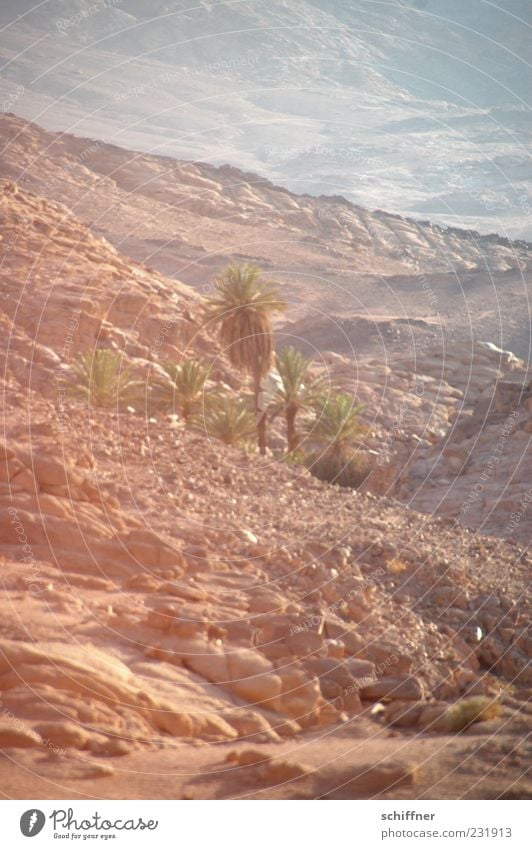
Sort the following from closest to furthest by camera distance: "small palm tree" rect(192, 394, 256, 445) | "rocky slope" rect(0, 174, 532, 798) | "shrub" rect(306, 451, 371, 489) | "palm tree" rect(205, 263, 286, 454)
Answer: "rocky slope" rect(0, 174, 532, 798), "small palm tree" rect(192, 394, 256, 445), "palm tree" rect(205, 263, 286, 454), "shrub" rect(306, 451, 371, 489)

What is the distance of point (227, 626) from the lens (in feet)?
48.3

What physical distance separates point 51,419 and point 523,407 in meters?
26.2

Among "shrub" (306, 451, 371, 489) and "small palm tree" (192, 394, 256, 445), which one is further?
"shrub" (306, 451, 371, 489)

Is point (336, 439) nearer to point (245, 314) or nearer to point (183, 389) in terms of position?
point (245, 314)

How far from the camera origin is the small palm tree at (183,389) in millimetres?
33344

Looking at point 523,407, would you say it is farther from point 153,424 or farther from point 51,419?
point 51,419

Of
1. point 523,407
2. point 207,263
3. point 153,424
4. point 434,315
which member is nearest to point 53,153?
point 207,263

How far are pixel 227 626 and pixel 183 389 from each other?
19480mm

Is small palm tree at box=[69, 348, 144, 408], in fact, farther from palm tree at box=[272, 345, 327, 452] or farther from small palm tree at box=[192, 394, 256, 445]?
palm tree at box=[272, 345, 327, 452]
